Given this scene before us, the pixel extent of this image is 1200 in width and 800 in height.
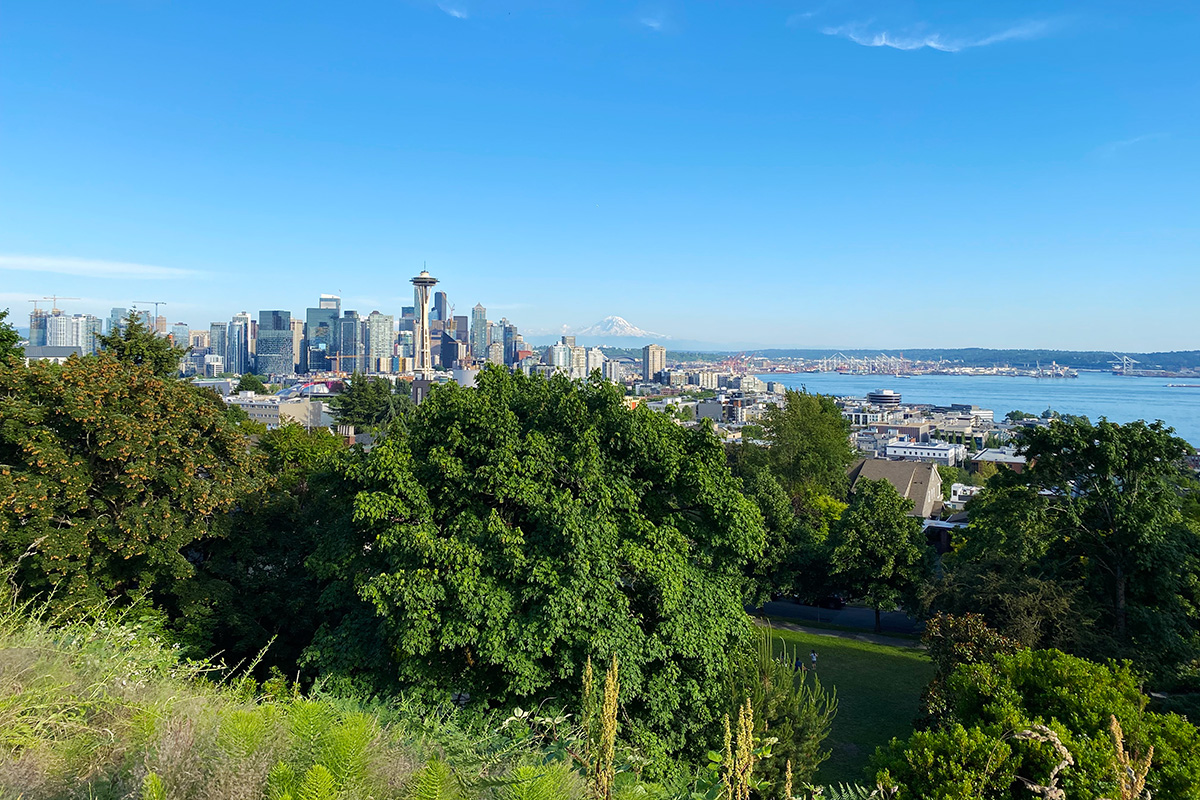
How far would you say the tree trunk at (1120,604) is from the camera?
1281cm

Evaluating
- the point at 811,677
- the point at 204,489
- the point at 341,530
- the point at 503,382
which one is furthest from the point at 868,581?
the point at 204,489

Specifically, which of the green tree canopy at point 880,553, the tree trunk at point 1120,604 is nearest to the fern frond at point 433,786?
the tree trunk at point 1120,604

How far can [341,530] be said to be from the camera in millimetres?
10016

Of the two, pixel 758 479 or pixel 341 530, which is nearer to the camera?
pixel 341 530

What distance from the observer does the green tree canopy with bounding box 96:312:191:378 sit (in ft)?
61.1

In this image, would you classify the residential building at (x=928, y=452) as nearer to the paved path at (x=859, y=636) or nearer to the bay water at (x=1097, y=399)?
the bay water at (x=1097, y=399)

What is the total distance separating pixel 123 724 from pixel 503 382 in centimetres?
782

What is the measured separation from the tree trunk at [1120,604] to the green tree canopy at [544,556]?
7.96 m

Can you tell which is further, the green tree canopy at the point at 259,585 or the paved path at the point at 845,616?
the paved path at the point at 845,616

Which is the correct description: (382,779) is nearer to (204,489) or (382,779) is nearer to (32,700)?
(32,700)

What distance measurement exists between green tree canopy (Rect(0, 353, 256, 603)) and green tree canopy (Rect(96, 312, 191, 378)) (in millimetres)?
7839

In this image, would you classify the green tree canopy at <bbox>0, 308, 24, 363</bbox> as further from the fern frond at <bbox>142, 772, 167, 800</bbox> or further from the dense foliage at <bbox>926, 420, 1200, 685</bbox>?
the dense foliage at <bbox>926, 420, 1200, 685</bbox>

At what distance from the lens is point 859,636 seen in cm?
1956

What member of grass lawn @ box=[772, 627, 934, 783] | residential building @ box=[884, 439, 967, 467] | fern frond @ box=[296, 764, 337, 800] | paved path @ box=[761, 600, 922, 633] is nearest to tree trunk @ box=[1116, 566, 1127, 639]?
grass lawn @ box=[772, 627, 934, 783]
